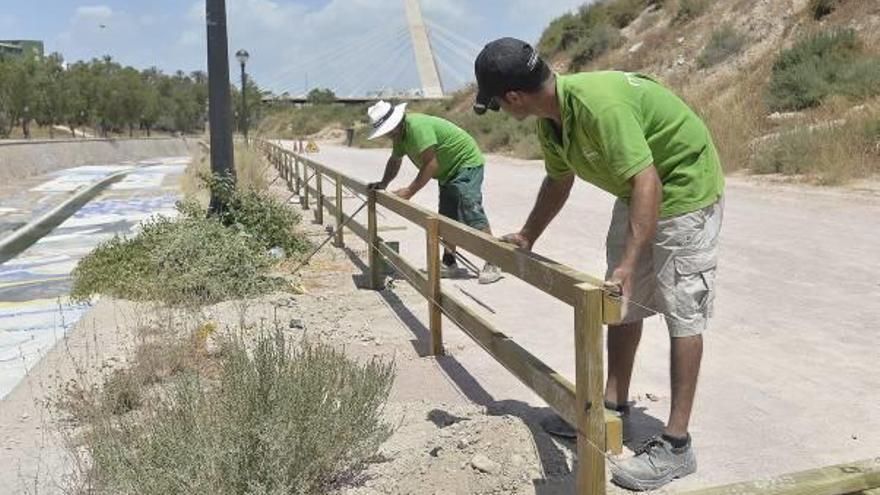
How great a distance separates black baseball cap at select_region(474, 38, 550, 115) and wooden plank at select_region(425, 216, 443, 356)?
2.18m

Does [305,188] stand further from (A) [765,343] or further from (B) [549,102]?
(B) [549,102]

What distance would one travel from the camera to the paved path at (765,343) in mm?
3938

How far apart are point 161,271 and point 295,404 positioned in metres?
4.77

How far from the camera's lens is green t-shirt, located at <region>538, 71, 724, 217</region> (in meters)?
3.08

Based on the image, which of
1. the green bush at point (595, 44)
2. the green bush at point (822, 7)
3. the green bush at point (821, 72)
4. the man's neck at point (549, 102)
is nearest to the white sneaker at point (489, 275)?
the man's neck at point (549, 102)

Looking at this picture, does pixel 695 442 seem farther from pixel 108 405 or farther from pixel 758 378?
pixel 108 405

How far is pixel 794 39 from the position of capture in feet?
79.8

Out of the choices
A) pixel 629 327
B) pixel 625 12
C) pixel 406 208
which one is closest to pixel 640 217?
pixel 629 327

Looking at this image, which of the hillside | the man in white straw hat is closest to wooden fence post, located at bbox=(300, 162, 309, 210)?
the man in white straw hat

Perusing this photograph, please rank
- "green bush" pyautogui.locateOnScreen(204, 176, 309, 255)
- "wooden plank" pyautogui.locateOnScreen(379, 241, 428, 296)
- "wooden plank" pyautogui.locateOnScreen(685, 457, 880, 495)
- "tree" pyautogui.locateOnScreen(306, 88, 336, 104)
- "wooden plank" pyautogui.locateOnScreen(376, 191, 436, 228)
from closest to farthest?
"wooden plank" pyautogui.locateOnScreen(685, 457, 880, 495) → "wooden plank" pyautogui.locateOnScreen(376, 191, 436, 228) → "wooden plank" pyautogui.locateOnScreen(379, 241, 428, 296) → "green bush" pyautogui.locateOnScreen(204, 176, 309, 255) → "tree" pyautogui.locateOnScreen(306, 88, 336, 104)

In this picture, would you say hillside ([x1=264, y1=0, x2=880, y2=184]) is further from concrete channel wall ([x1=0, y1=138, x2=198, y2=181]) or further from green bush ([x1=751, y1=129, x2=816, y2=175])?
concrete channel wall ([x1=0, y1=138, x2=198, y2=181])

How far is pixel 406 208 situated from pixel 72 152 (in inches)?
1625

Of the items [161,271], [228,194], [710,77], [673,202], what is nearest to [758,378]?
[673,202]

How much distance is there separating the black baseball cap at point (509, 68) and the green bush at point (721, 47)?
86.2 feet
